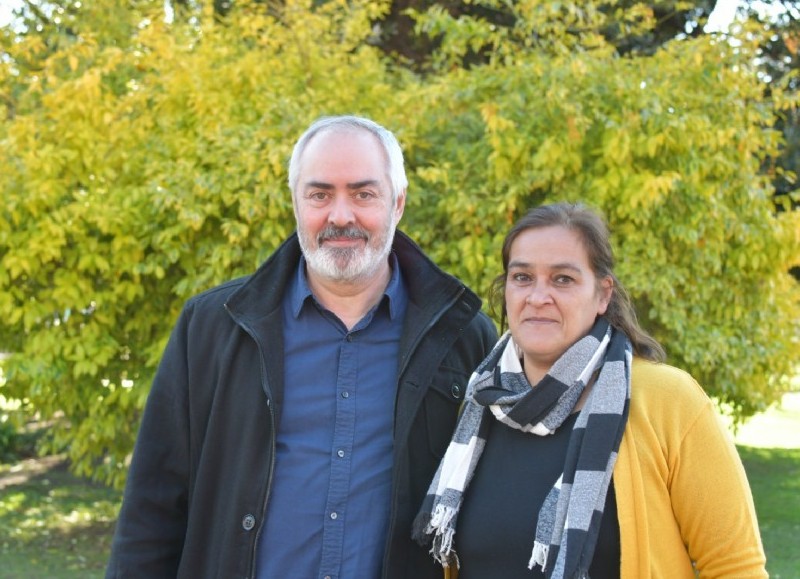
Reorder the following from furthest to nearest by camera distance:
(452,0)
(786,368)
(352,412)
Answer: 1. (452,0)
2. (786,368)
3. (352,412)

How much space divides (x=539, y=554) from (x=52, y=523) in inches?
284

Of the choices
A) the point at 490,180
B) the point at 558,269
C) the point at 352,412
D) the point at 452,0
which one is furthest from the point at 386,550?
the point at 452,0

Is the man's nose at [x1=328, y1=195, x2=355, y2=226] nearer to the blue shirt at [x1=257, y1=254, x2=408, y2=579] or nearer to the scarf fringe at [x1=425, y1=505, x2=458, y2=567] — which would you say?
the blue shirt at [x1=257, y1=254, x2=408, y2=579]

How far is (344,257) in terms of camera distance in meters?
2.85

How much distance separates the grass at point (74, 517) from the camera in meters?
7.36

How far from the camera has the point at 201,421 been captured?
2.85 meters

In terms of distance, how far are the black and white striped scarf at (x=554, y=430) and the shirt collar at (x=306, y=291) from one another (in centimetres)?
39

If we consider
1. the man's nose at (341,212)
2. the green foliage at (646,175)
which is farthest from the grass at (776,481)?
the man's nose at (341,212)

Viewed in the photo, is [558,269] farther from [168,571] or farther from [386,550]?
[168,571]

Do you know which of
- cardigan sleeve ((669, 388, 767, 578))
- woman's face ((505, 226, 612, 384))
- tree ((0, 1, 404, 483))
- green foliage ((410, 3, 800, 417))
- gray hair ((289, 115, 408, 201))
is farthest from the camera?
tree ((0, 1, 404, 483))

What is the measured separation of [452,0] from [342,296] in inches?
261

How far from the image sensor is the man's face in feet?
9.37

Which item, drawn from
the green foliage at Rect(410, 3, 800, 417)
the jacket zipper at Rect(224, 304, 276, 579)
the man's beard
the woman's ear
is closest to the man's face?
the man's beard

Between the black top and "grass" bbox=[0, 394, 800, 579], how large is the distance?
16.6 ft
